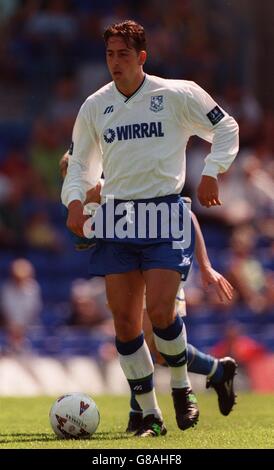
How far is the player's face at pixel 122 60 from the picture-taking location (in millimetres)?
A: 7695

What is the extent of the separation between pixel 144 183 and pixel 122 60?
72cm

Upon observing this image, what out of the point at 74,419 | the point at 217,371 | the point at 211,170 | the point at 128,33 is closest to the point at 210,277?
the point at 217,371

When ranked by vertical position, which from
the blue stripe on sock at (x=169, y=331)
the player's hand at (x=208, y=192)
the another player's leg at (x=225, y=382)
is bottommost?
the another player's leg at (x=225, y=382)

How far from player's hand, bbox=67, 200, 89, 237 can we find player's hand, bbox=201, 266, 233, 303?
922mm

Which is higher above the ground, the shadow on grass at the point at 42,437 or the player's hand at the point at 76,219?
the player's hand at the point at 76,219

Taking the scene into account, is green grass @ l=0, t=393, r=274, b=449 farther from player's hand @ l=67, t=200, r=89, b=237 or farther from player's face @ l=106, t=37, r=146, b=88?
player's face @ l=106, t=37, r=146, b=88

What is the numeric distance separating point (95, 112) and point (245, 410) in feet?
10.5

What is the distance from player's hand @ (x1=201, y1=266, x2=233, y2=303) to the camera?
814 centimetres

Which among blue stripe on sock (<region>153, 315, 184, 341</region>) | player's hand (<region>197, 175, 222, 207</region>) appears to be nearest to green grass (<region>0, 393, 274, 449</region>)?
blue stripe on sock (<region>153, 315, 184, 341</region>)

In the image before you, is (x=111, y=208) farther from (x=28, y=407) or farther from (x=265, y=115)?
(x=265, y=115)

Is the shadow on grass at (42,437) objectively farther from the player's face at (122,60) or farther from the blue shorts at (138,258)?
the player's face at (122,60)

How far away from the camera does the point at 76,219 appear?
25.4ft

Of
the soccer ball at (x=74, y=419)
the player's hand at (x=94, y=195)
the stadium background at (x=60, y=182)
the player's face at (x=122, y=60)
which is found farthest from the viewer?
the stadium background at (x=60, y=182)

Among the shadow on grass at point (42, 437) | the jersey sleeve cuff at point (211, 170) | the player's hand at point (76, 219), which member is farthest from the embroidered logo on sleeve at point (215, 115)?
the shadow on grass at point (42, 437)
